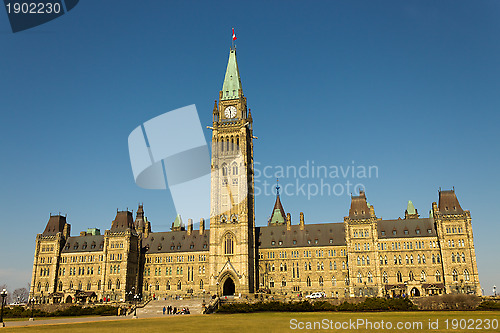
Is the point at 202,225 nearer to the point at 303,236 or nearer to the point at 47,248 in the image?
the point at 303,236

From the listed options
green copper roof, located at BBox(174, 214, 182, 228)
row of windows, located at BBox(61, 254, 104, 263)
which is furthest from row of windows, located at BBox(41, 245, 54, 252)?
green copper roof, located at BBox(174, 214, 182, 228)

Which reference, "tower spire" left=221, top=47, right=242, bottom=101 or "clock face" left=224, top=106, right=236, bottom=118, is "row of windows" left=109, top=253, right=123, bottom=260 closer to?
"clock face" left=224, top=106, right=236, bottom=118

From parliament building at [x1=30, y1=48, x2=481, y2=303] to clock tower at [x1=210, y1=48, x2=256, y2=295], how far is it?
0.24 m

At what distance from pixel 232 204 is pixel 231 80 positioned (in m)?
34.3

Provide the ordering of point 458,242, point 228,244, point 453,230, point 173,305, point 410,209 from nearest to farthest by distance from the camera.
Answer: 1. point 173,305
2. point 458,242
3. point 453,230
4. point 228,244
5. point 410,209

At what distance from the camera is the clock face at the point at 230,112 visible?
117 meters

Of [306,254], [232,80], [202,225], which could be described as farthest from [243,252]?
[232,80]

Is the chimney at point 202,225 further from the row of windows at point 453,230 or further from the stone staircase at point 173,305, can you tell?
the row of windows at point 453,230

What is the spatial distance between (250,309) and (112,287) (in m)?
58.1

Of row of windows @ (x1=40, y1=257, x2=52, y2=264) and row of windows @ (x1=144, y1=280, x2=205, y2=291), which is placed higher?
row of windows @ (x1=40, y1=257, x2=52, y2=264)

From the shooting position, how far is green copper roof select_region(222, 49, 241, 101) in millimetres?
119125

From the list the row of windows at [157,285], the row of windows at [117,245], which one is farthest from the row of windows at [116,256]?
the row of windows at [157,285]

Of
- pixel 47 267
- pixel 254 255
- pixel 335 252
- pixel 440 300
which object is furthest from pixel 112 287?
pixel 440 300

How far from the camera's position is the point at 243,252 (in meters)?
104
